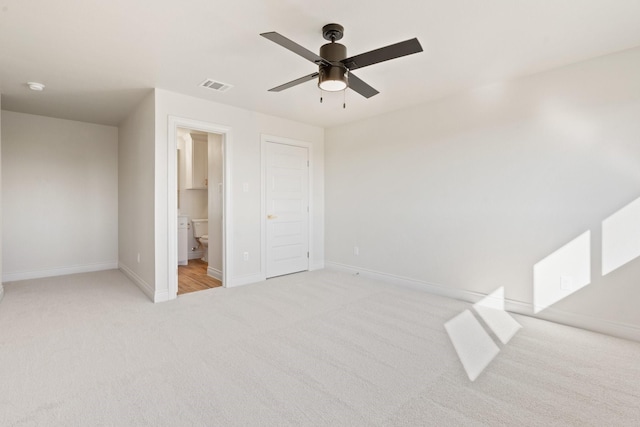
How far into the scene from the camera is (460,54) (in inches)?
111

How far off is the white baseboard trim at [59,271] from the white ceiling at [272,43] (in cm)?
268

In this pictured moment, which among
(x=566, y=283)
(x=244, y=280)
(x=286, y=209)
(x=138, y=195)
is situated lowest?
(x=244, y=280)

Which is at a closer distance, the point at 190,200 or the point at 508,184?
the point at 508,184

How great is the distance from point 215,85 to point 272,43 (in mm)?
1250

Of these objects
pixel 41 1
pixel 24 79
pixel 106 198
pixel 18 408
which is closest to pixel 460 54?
pixel 41 1

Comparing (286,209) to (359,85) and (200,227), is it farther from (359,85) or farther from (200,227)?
(359,85)

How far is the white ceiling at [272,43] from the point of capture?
7.08ft

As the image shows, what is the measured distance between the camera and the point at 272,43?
260cm

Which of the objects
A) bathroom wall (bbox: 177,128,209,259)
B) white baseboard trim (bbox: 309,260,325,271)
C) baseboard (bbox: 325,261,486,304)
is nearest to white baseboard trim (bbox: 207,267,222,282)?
white baseboard trim (bbox: 309,260,325,271)

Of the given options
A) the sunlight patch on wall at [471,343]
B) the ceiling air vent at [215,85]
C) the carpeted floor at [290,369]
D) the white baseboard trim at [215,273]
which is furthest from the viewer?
the white baseboard trim at [215,273]

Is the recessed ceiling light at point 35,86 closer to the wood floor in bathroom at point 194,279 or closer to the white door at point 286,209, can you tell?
the white door at point 286,209

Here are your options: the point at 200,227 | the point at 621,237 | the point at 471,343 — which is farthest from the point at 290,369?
the point at 200,227

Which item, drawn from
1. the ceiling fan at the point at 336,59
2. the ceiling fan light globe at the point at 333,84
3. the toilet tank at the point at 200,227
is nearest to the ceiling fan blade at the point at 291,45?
the ceiling fan at the point at 336,59

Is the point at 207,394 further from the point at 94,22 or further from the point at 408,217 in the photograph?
the point at 408,217
